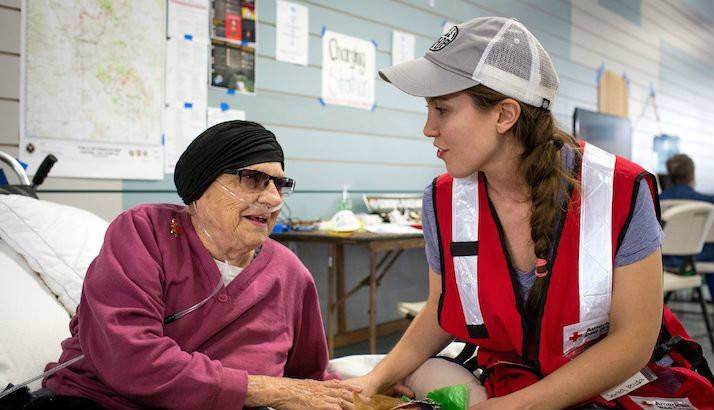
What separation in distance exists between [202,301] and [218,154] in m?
0.31

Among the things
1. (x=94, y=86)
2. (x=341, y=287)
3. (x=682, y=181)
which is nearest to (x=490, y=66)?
(x=94, y=86)

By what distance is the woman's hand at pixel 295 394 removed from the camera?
1141 millimetres

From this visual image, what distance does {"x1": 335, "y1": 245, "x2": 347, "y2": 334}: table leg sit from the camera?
372cm

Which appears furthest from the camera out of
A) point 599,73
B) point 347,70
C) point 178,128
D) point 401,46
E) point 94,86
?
point 599,73

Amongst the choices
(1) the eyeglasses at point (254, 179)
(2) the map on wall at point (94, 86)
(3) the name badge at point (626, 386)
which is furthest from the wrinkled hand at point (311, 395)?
(2) the map on wall at point (94, 86)

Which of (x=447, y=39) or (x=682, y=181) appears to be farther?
(x=682, y=181)

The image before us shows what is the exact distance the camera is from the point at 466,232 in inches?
51.9

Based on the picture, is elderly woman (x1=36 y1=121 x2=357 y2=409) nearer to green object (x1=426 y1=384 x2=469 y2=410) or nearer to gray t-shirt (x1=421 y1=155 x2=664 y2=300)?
green object (x1=426 y1=384 x2=469 y2=410)

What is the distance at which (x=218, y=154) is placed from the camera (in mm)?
1200

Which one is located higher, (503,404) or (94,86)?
(94,86)

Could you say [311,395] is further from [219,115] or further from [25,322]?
[219,115]

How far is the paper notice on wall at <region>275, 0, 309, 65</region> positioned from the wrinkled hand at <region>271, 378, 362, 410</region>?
2.41 meters

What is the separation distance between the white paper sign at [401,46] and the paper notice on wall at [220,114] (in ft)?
4.28

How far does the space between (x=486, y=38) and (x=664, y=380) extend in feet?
2.62
